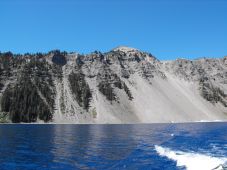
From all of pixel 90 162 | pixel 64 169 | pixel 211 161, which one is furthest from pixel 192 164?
pixel 64 169

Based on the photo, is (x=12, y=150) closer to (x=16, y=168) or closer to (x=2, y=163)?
(x=2, y=163)

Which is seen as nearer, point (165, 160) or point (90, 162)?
point (90, 162)

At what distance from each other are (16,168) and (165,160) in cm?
2224

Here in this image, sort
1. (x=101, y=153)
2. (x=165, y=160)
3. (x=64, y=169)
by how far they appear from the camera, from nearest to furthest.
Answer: (x=64, y=169) < (x=165, y=160) < (x=101, y=153)

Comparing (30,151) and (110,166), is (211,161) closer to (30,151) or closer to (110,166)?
(110,166)

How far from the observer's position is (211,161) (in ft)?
153

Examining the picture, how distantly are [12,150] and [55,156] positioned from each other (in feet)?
38.1

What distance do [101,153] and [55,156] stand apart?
27.5 feet

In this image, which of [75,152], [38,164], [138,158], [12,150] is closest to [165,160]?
[138,158]

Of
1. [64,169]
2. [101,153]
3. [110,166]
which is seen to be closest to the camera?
[64,169]

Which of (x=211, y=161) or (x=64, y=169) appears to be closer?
(x=64, y=169)

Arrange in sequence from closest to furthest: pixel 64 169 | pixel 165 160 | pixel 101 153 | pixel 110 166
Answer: pixel 64 169, pixel 110 166, pixel 165 160, pixel 101 153

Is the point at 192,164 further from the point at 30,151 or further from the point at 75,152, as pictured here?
the point at 30,151

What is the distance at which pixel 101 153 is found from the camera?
5622 centimetres
